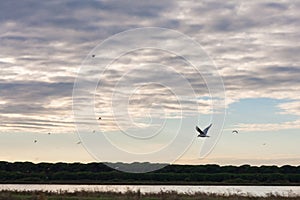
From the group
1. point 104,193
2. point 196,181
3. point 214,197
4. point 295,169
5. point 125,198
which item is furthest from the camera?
point 295,169

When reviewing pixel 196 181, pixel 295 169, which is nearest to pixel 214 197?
pixel 196 181

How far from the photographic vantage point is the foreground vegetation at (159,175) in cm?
10562

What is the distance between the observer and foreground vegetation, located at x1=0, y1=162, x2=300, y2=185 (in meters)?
106

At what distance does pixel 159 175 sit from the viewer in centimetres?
11131

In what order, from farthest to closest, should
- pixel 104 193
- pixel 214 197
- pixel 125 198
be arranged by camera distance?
1. pixel 104 193
2. pixel 214 197
3. pixel 125 198

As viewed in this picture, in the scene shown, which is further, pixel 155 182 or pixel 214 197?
pixel 155 182

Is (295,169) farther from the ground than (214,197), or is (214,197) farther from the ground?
(295,169)

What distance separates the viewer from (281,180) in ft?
352

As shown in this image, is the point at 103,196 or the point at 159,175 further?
the point at 159,175

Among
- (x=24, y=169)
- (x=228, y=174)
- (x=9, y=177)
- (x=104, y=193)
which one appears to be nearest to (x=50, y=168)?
(x=24, y=169)

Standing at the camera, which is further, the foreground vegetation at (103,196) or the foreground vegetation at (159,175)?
the foreground vegetation at (159,175)

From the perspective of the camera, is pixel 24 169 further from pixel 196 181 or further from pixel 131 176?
pixel 196 181

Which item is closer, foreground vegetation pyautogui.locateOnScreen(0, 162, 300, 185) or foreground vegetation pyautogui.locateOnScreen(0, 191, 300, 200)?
foreground vegetation pyautogui.locateOnScreen(0, 191, 300, 200)

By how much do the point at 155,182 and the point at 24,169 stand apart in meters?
24.7
